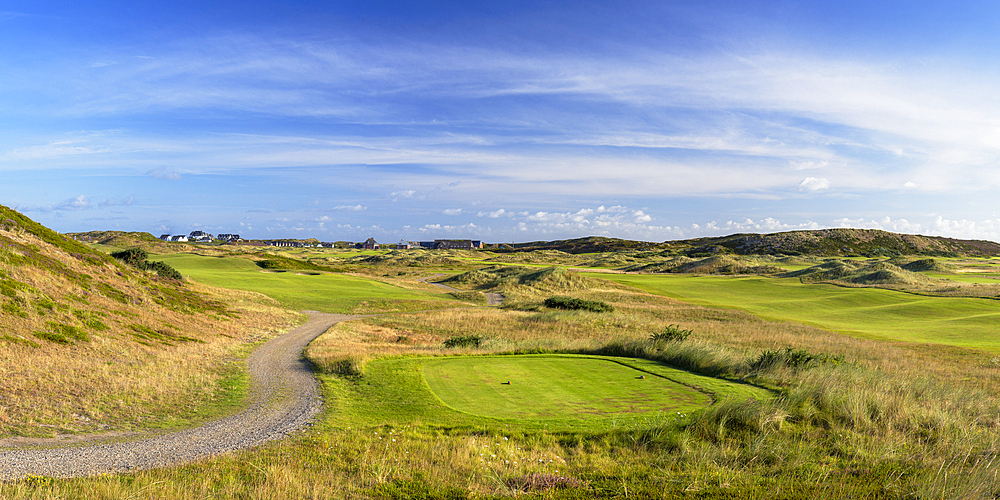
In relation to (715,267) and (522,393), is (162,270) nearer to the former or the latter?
(522,393)

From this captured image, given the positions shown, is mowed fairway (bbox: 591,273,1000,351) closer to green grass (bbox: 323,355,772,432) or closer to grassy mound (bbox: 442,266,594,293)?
grassy mound (bbox: 442,266,594,293)

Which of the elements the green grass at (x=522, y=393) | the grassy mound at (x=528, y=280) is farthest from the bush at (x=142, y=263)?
the grassy mound at (x=528, y=280)

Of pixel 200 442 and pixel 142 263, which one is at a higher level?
pixel 142 263

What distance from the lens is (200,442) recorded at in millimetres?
9617

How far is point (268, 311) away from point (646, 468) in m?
31.3

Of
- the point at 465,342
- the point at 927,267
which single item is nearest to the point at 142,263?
the point at 465,342

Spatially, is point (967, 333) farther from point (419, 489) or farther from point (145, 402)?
point (145, 402)

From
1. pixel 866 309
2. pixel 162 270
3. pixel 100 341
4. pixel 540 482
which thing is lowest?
pixel 866 309

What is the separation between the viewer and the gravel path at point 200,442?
26.1 ft

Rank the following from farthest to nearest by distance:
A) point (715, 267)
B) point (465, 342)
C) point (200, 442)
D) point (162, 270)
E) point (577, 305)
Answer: point (715, 267), point (162, 270), point (577, 305), point (465, 342), point (200, 442)

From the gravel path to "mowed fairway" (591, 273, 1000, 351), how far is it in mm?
28163

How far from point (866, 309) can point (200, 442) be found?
150 feet

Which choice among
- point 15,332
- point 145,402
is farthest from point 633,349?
point 15,332

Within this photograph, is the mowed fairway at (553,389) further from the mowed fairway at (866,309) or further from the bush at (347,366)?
the mowed fairway at (866,309)
